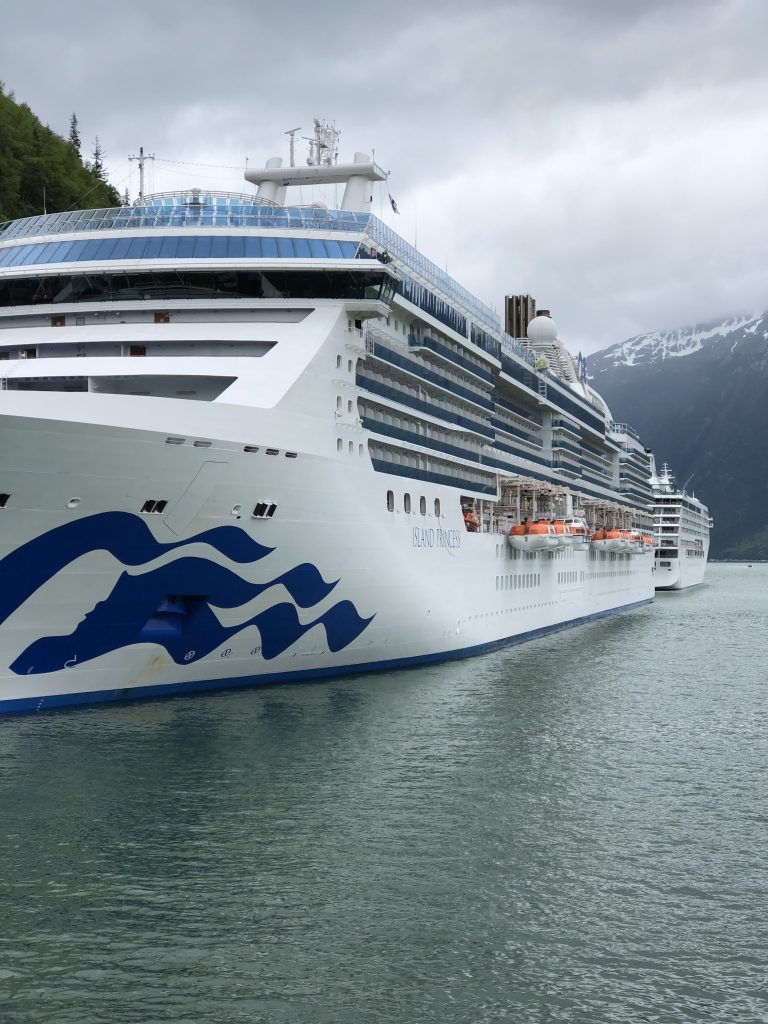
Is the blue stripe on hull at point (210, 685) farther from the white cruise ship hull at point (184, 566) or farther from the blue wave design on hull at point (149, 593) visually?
the blue wave design on hull at point (149, 593)

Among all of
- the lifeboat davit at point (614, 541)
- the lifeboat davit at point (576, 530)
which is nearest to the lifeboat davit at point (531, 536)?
the lifeboat davit at point (576, 530)

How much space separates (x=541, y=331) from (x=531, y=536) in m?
25.5

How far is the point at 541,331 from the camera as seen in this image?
199ft

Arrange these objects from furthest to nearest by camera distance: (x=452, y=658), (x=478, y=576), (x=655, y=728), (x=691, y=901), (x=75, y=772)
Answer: (x=478, y=576)
(x=452, y=658)
(x=655, y=728)
(x=75, y=772)
(x=691, y=901)

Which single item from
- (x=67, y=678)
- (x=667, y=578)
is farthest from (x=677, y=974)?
(x=667, y=578)

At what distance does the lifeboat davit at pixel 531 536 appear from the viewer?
3831 cm

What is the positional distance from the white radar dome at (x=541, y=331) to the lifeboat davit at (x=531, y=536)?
2427cm

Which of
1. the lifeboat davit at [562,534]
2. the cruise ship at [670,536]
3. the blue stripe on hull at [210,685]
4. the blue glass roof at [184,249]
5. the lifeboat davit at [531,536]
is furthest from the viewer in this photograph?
the cruise ship at [670,536]

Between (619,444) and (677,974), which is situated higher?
(619,444)

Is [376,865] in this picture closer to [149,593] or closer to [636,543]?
[149,593]

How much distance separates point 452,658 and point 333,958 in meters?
21.9

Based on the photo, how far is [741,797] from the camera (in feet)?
52.0

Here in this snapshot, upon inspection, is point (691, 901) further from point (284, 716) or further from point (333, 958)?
point (284, 716)

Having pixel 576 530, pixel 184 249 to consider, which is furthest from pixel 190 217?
pixel 576 530
